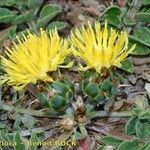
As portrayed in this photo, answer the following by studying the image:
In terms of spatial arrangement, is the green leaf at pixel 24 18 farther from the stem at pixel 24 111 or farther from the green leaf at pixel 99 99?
the green leaf at pixel 99 99

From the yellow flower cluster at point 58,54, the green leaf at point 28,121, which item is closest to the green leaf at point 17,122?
the green leaf at point 28,121

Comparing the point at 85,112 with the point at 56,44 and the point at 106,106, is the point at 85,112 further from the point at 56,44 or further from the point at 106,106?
the point at 56,44

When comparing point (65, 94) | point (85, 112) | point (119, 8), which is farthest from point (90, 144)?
point (119, 8)

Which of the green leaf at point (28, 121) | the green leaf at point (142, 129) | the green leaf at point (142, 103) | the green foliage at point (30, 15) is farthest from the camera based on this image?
the green foliage at point (30, 15)

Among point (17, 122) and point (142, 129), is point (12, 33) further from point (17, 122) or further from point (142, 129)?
point (142, 129)

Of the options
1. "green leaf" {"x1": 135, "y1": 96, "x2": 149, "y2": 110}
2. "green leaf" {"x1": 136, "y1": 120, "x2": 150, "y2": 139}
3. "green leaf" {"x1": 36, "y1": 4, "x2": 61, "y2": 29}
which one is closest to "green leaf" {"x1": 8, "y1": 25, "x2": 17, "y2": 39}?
"green leaf" {"x1": 36, "y1": 4, "x2": 61, "y2": 29}

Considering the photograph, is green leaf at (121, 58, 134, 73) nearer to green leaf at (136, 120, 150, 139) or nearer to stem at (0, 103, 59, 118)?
green leaf at (136, 120, 150, 139)
